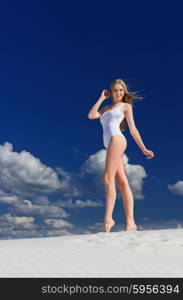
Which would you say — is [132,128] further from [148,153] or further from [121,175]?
[121,175]

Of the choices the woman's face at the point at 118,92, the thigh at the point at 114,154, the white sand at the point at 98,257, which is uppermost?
the woman's face at the point at 118,92

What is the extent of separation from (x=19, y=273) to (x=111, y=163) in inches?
156

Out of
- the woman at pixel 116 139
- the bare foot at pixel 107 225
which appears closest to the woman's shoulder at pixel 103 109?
the woman at pixel 116 139

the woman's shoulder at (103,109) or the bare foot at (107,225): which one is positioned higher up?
the woman's shoulder at (103,109)

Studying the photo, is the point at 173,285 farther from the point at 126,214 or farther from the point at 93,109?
the point at 93,109

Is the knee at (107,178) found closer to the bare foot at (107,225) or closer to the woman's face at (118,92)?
the bare foot at (107,225)

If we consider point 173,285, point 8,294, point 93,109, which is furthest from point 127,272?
point 93,109

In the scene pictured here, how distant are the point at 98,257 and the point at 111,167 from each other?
3.16m

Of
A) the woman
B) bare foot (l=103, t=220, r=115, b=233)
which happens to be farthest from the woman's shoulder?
bare foot (l=103, t=220, r=115, b=233)

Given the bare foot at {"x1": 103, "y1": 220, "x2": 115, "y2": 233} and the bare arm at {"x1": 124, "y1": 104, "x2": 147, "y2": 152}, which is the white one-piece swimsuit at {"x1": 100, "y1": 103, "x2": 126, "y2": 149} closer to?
the bare arm at {"x1": 124, "y1": 104, "x2": 147, "y2": 152}

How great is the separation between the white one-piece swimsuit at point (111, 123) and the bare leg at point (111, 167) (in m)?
0.12

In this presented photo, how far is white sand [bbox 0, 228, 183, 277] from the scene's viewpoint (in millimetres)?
4574

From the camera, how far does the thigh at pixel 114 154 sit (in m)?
8.20

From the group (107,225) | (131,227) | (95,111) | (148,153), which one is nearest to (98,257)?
(107,225)
